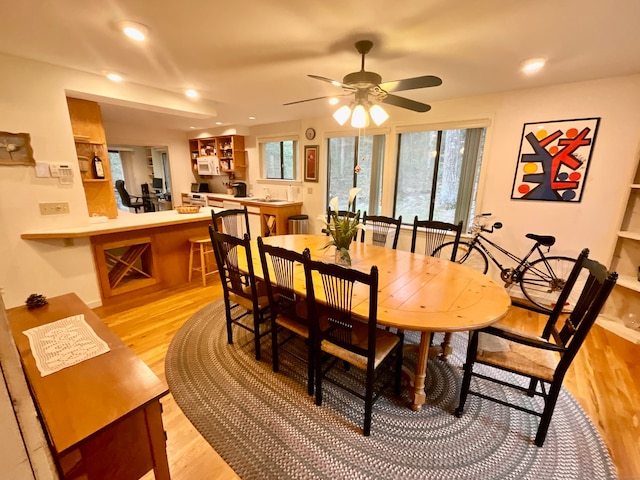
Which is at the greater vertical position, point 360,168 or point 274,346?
point 360,168

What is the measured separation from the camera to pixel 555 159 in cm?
300

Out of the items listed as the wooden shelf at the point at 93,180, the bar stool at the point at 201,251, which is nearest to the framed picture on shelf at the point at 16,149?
the wooden shelf at the point at 93,180

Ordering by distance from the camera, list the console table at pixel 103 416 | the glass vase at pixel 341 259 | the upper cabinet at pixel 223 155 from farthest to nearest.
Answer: the upper cabinet at pixel 223 155
the glass vase at pixel 341 259
the console table at pixel 103 416

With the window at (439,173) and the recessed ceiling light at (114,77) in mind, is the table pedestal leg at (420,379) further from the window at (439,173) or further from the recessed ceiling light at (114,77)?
the recessed ceiling light at (114,77)

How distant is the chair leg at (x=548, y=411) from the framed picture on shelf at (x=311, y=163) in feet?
13.9

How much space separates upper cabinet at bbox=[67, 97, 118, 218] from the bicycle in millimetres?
4084

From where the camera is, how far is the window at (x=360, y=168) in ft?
14.6

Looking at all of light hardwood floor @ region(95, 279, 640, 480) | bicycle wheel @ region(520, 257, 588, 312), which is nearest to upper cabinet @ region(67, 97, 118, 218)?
light hardwood floor @ region(95, 279, 640, 480)

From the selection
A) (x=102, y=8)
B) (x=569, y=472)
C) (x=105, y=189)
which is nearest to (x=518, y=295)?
(x=569, y=472)

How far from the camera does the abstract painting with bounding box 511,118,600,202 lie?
2854 millimetres

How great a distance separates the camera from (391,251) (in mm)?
2662

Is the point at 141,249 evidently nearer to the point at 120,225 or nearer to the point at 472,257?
the point at 120,225

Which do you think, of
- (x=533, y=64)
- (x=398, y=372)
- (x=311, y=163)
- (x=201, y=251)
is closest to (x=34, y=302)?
(x=201, y=251)

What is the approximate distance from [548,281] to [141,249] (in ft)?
15.8
